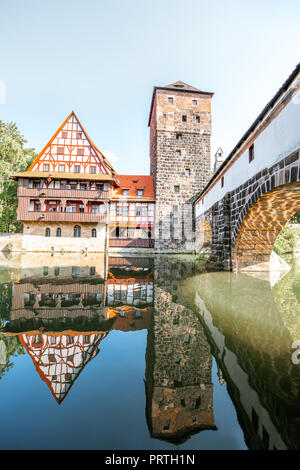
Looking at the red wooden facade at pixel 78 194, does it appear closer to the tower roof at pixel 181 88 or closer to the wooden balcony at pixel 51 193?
the wooden balcony at pixel 51 193

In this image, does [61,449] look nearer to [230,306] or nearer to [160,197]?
[230,306]

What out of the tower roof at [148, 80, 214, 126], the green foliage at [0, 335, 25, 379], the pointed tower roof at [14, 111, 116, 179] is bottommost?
the green foliage at [0, 335, 25, 379]

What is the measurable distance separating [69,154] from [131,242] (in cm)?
1101

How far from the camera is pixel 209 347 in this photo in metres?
2.90

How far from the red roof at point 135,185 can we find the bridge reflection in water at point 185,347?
810 inches

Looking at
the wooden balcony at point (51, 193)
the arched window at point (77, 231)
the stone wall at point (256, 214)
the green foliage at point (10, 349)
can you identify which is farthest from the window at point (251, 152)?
the arched window at point (77, 231)

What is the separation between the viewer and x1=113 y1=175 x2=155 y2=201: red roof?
25.6 m

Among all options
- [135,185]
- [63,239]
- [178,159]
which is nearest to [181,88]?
[178,159]

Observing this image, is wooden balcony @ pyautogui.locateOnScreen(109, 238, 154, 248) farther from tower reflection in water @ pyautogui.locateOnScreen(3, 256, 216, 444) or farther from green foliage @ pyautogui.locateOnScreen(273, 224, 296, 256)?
tower reflection in water @ pyautogui.locateOnScreen(3, 256, 216, 444)

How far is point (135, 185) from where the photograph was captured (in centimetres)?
2667

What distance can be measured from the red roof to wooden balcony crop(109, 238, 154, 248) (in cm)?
455

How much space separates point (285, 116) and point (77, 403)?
6.61 metres

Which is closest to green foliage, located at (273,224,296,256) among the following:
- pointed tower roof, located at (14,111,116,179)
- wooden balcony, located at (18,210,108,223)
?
pointed tower roof, located at (14,111,116,179)

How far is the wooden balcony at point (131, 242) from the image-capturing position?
79.8ft
